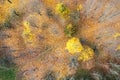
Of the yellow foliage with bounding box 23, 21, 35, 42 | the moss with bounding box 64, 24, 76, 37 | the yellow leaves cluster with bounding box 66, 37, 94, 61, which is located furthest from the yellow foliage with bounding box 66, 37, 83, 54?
the yellow foliage with bounding box 23, 21, 35, 42

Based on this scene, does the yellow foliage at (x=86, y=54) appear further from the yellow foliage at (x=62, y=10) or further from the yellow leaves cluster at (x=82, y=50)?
the yellow foliage at (x=62, y=10)

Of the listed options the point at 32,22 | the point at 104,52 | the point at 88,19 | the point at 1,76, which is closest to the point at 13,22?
the point at 32,22

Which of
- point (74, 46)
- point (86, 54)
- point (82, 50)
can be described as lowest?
point (86, 54)

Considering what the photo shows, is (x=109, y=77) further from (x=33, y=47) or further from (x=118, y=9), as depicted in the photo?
(x=33, y=47)

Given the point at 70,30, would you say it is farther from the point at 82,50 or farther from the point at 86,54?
the point at 86,54

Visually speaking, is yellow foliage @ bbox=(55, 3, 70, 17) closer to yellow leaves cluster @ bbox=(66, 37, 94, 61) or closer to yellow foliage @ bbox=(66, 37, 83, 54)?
yellow foliage @ bbox=(66, 37, 83, 54)

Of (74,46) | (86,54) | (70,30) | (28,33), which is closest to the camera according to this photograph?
(86,54)

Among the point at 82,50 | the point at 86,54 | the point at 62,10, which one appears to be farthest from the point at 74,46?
the point at 62,10
